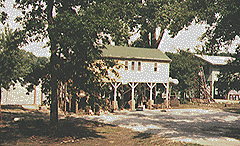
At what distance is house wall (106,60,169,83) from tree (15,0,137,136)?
16152 mm

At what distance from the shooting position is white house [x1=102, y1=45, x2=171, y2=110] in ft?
105

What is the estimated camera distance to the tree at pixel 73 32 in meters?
13.5

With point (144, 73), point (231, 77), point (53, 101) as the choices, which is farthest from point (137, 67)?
point (53, 101)

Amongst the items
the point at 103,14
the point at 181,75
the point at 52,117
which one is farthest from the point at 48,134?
the point at 181,75

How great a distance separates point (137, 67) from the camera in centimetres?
3325

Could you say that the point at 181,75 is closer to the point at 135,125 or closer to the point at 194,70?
the point at 194,70

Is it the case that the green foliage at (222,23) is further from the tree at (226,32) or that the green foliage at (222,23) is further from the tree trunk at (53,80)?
the tree trunk at (53,80)

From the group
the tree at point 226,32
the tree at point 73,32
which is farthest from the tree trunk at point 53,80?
the tree at point 226,32

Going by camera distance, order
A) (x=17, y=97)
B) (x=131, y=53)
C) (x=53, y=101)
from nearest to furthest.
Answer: (x=53, y=101) → (x=17, y=97) → (x=131, y=53)

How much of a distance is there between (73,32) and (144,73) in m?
20.9

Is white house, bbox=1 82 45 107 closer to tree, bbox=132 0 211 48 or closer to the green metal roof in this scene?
the green metal roof

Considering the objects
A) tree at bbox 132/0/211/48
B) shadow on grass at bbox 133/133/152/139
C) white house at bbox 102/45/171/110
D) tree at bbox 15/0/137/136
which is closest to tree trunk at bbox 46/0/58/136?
tree at bbox 15/0/137/136

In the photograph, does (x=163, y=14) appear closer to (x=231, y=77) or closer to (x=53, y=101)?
(x=231, y=77)

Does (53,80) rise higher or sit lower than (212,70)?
lower
